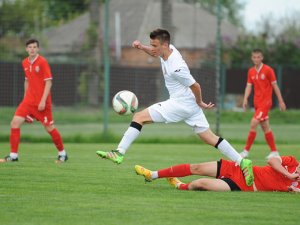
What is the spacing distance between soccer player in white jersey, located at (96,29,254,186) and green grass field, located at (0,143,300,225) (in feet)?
2.27

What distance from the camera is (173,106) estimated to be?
1167 cm

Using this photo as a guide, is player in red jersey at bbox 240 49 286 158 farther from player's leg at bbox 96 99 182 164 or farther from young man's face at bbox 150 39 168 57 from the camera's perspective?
young man's face at bbox 150 39 168 57

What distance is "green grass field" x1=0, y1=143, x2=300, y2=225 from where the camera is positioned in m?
8.39

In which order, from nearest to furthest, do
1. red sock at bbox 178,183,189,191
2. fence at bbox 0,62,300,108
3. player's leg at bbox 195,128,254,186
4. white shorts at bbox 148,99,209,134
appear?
1. player's leg at bbox 195,128,254,186
2. red sock at bbox 178,183,189,191
3. white shorts at bbox 148,99,209,134
4. fence at bbox 0,62,300,108

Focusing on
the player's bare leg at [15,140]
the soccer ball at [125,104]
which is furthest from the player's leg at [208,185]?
the player's bare leg at [15,140]

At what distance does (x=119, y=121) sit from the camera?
30.6m

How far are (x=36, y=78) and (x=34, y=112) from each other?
61cm

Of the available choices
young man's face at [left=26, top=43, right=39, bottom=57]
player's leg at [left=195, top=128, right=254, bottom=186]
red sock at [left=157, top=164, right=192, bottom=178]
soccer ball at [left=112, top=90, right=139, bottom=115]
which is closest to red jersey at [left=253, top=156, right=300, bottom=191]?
player's leg at [left=195, top=128, right=254, bottom=186]

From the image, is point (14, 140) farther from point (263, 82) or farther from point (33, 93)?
point (263, 82)

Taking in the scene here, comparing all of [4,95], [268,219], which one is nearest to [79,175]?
[268,219]

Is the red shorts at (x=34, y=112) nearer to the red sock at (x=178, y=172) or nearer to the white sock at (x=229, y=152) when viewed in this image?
the white sock at (x=229, y=152)

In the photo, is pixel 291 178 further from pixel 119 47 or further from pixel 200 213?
pixel 119 47

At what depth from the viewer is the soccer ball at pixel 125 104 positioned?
1232 centimetres

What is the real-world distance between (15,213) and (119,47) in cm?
2655
